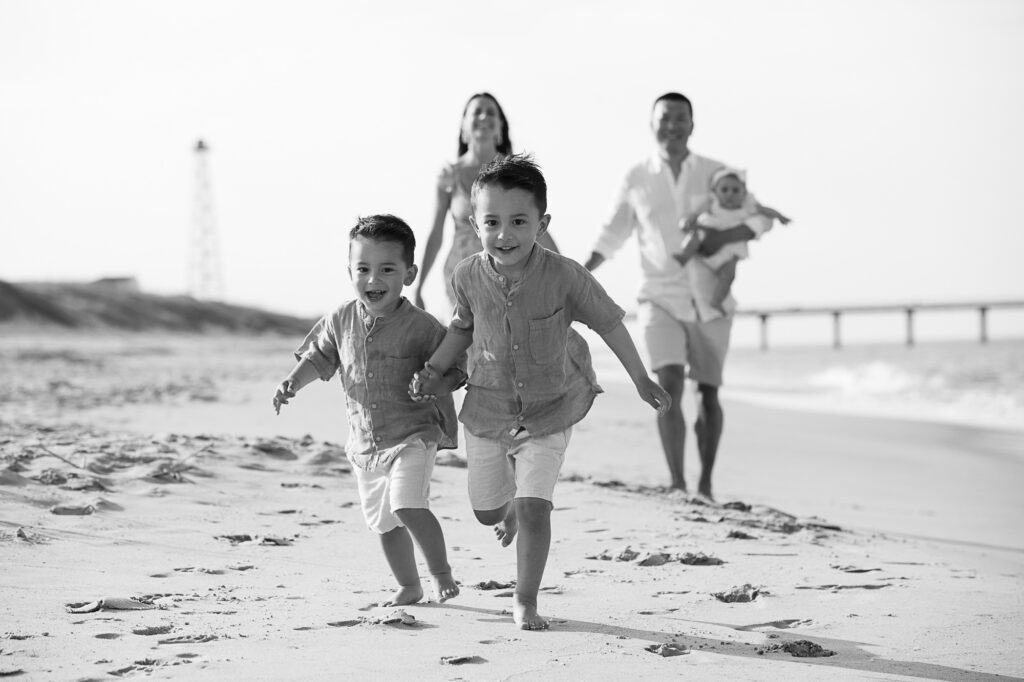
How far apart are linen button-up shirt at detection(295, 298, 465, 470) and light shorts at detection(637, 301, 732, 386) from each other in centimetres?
228

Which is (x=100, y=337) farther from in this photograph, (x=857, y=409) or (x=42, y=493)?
(x=42, y=493)

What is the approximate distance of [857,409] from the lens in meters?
13.7

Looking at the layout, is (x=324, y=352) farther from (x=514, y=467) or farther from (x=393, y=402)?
(x=514, y=467)

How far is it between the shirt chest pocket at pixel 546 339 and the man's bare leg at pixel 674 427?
7.85 feet

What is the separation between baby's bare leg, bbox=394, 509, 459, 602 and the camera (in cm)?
337

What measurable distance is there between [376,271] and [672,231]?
2.56 meters

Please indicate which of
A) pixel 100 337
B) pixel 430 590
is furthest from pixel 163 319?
pixel 430 590

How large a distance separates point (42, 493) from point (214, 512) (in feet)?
2.05

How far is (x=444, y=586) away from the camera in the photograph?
337 cm

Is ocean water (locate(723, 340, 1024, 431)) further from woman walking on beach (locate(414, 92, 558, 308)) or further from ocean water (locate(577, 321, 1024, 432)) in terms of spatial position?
woman walking on beach (locate(414, 92, 558, 308))

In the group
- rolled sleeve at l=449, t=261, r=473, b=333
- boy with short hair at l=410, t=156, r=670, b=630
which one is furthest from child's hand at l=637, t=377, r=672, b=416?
rolled sleeve at l=449, t=261, r=473, b=333

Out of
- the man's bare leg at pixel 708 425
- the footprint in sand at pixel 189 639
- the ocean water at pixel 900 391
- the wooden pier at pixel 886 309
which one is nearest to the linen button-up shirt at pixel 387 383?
the footprint in sand at pixel 189 639

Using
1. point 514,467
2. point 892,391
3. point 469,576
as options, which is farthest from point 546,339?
point 892,391

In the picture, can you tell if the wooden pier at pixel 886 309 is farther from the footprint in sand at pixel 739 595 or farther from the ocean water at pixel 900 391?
the footprint in sand at pixel 739 595
